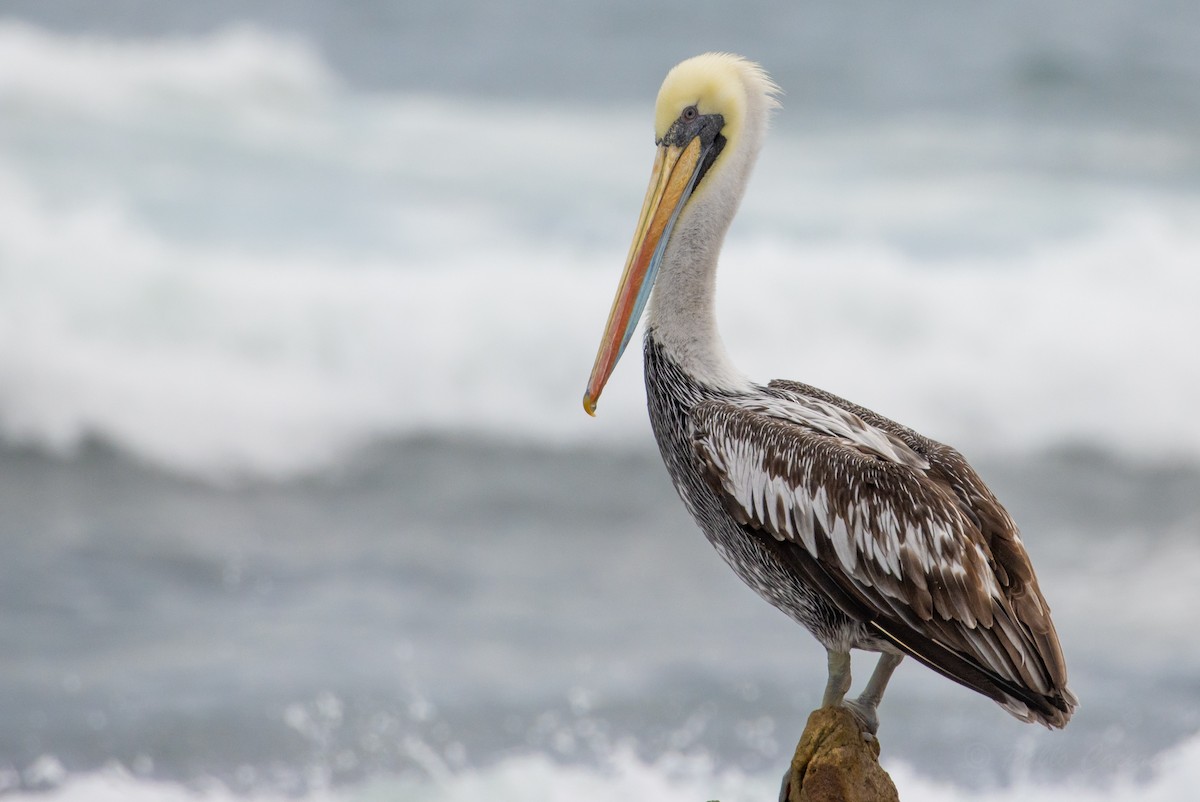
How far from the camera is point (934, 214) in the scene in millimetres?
11008

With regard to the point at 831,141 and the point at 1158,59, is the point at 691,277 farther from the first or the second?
the point at 1158,59

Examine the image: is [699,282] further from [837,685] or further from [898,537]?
[837,685]

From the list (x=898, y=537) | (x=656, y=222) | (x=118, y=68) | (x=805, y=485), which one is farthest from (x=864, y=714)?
(x=118, y=68)

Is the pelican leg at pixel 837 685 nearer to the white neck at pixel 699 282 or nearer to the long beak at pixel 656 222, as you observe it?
the white neck at pixel 699 282

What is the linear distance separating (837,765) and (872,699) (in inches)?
7.7

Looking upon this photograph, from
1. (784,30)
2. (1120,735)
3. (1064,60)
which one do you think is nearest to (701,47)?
(784,30)

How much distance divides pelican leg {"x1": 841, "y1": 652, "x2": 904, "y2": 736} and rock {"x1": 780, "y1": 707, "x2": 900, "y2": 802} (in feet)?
0.12

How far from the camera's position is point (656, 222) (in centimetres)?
329

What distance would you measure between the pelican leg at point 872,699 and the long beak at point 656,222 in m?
0.92

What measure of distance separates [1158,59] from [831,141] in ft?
9.89

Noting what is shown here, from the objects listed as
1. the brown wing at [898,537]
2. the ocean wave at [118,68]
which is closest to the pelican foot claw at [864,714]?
the brown wing at [898,537]

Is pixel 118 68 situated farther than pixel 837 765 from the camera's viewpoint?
Yes

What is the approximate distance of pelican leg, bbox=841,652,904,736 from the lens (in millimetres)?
3010

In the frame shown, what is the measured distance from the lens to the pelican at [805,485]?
113 inches
